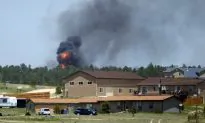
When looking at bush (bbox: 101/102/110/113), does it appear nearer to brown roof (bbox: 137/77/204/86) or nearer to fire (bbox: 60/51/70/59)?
brown roof (bbox: 137/77/204/86)

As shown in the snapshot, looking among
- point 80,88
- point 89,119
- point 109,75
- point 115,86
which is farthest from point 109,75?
point 89,119

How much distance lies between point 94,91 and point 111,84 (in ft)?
16.0

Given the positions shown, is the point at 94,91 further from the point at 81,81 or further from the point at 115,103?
the point at 115,103

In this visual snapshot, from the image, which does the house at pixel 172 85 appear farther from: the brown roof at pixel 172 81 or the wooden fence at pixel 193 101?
the wooden fence at pixel 193 101

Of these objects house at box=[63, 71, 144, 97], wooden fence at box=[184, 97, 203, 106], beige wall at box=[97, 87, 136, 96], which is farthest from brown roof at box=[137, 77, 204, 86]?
wooden fence at box=[184, 97, 203, 106]

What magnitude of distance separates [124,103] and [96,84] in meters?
20.6

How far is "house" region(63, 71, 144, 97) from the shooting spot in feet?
386

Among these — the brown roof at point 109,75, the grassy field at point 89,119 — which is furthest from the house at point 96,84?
the grassy field at point 89,119

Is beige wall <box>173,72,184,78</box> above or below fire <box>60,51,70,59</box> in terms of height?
below

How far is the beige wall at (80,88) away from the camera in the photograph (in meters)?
118

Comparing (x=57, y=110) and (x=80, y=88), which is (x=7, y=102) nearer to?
(x=57, y=110)

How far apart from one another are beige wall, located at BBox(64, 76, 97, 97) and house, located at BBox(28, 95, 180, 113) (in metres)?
18.9

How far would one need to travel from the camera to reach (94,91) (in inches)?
4611

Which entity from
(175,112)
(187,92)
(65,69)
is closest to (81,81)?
(187,92)
